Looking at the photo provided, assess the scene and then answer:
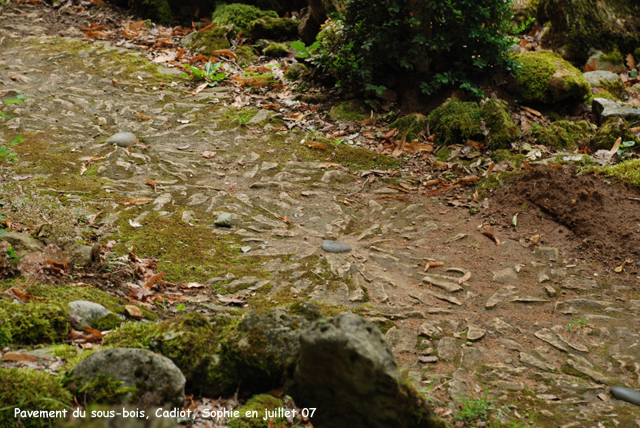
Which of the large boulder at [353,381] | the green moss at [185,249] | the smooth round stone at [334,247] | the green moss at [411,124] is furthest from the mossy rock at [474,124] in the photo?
the large boulder at [353,381]

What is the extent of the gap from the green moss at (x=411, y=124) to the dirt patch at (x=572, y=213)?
4.91 feet

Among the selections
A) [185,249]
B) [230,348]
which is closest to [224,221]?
[185,249]

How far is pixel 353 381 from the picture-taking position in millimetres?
1966

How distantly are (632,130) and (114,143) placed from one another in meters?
6.22

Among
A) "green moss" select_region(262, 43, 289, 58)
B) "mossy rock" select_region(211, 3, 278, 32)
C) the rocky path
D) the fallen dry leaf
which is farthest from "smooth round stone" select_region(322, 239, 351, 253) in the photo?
"mossy rock" select_region(211, 3, 278, 32)

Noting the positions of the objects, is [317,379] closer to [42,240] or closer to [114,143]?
[42,240]

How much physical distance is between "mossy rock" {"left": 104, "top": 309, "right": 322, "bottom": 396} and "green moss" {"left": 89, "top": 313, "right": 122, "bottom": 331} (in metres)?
0.26

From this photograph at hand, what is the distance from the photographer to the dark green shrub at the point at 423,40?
6.13 metres

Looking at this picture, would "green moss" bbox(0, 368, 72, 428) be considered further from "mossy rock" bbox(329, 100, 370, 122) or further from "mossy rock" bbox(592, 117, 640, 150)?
"mossy rock" bbox(592, 117, 640, 150)

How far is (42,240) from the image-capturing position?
12.1 ft

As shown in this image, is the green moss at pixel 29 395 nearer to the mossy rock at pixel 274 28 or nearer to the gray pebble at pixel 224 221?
the gray pebble at pixel 224 221

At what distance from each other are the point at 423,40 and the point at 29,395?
18.6ft

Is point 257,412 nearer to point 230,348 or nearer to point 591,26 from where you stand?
point 230,348

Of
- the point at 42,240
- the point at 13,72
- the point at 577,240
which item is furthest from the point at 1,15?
the point at 577,240
